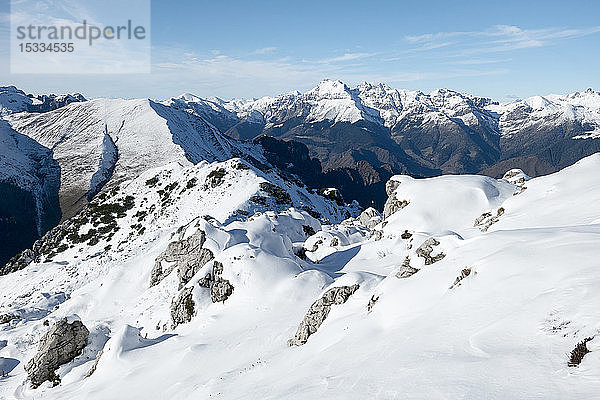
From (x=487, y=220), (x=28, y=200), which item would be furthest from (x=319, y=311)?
(x=28, y=200)

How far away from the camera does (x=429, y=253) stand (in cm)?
2002

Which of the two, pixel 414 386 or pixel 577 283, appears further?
pixel 577 283

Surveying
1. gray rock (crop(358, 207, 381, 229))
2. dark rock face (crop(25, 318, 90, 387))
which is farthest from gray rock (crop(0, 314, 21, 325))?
gray rock (crop(358, 207, 381, 229))

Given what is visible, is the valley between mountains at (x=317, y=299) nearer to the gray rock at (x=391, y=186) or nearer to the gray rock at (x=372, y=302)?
the gray rock at (x=372, y=302)

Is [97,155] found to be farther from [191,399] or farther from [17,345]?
[191,399]

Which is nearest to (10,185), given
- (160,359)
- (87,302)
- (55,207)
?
(55,207)

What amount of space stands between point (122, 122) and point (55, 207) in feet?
187

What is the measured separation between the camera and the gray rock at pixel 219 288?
28641mm

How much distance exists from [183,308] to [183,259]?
9.40m

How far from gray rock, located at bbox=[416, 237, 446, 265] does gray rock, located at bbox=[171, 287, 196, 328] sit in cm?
1776

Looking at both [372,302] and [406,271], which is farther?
[406,271]

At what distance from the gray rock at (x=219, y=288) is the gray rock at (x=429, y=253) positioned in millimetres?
15310

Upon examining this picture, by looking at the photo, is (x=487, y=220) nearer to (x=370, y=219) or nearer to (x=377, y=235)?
(x=377, y=235)

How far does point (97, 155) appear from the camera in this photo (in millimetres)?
151875
